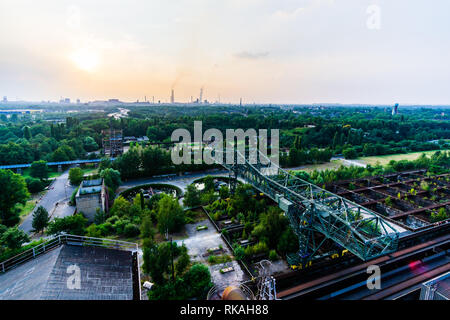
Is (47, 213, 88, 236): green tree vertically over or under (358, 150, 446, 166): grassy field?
under

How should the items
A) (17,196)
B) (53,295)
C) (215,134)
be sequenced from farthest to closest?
(215,134), (17,196), (53,295)

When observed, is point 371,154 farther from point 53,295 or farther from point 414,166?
point 53,295

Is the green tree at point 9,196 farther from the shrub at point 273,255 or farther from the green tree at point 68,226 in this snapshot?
the shrub at point 273,255

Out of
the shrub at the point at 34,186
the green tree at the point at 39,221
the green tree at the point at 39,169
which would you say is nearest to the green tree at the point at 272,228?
the green tree at the point at 39,221

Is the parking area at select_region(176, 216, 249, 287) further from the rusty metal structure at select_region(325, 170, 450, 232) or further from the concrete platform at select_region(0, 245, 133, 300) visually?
the rusty metal structure at select_region(325, 170, 450, 232)

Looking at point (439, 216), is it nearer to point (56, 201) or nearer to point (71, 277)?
point (71, 277)

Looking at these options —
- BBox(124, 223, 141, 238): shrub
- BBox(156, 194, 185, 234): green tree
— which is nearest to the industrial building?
BBox(124, 223, 141, 238): shrub

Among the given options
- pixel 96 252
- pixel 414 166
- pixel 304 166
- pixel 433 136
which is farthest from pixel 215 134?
pixel 433 136
